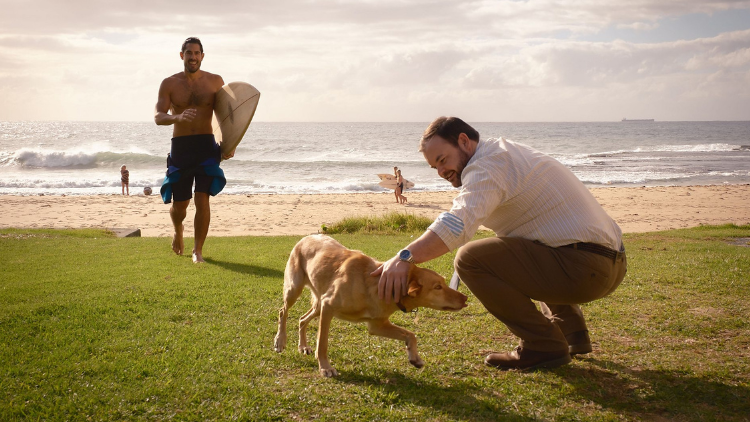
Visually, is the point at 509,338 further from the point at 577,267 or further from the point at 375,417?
the point at 375,417

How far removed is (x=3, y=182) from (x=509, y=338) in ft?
136

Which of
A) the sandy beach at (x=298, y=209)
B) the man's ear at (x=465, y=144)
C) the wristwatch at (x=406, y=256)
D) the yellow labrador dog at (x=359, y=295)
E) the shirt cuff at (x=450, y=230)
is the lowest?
the sandy beach at (x=298, y=209)

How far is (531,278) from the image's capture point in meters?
3.79

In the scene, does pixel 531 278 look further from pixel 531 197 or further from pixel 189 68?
pixel 189 68

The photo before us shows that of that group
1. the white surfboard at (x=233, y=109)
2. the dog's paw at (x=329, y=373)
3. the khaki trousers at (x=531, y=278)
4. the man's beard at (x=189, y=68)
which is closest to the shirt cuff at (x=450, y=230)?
the khaki trousers at (x=531, y=278)

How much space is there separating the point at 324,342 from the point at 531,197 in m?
1.81

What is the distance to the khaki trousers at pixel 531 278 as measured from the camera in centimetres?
372

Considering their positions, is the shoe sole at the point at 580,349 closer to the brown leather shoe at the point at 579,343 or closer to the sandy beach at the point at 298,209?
the brown leather shoe at the point at 579,343

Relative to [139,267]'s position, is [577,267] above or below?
above

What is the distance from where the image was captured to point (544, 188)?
3.72 m

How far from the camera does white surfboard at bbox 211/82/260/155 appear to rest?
8641mm

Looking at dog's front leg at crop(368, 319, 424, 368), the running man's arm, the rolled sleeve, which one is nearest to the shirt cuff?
the rolled sleeve

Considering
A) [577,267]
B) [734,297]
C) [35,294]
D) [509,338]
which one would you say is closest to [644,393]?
[577,267]

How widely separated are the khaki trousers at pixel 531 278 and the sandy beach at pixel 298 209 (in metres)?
12.8
